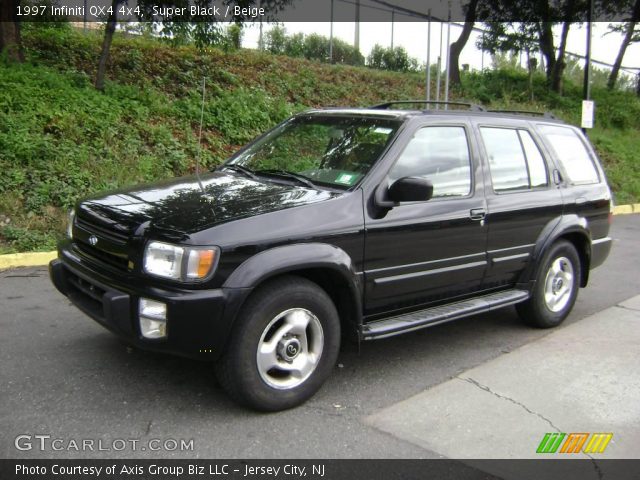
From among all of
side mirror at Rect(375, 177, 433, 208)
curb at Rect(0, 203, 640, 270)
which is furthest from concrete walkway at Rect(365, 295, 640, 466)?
curb at Rect(0, 203, 640, 270)

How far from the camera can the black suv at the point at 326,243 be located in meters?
3.34

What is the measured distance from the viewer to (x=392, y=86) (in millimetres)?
17688

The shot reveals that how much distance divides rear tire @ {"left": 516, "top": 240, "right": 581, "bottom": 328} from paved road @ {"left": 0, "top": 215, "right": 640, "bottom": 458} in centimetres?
16

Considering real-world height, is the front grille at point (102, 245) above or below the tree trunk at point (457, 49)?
below

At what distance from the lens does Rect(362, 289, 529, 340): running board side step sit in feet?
13.1

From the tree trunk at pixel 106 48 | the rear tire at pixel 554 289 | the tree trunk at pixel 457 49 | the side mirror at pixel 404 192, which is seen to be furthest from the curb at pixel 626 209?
the side mirror at pixel 404 192

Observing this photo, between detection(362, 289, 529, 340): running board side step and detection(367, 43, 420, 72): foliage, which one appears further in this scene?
detection(367, 43, 420, 72): foliage

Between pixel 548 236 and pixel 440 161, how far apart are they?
133 cm

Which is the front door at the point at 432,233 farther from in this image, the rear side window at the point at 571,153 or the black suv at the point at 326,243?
the rear side window at the point at 571,153

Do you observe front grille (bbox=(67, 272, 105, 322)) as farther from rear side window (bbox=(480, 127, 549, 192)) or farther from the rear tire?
the rear tire

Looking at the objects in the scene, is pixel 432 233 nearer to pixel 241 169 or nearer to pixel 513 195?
pixel 513 195

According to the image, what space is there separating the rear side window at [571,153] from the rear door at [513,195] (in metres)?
0.25

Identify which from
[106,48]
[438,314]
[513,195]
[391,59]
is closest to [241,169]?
[438,314]

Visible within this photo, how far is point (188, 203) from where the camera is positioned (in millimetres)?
Answer: 3736
